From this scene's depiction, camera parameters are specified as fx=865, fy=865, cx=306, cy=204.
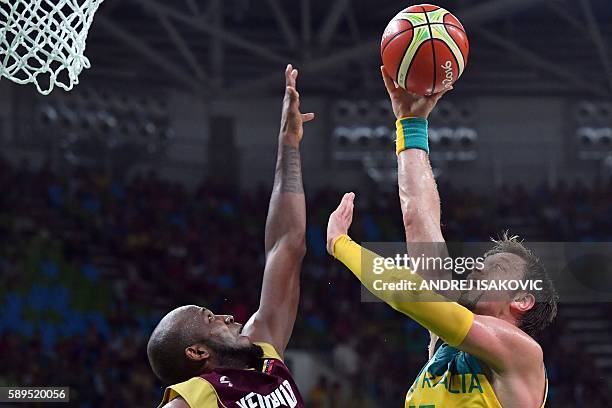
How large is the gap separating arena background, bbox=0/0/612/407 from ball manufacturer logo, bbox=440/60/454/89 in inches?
294

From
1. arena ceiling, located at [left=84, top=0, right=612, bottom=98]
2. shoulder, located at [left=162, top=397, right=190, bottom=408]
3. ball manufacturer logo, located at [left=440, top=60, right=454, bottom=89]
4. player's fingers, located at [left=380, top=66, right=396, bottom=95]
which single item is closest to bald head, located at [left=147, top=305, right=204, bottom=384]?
shoulder, located at [left=162, top=397, right=190, bottom=408]

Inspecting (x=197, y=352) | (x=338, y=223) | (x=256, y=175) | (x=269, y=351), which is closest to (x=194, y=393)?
(x=197, y=352)

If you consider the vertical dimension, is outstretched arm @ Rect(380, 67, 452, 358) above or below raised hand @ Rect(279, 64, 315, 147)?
below

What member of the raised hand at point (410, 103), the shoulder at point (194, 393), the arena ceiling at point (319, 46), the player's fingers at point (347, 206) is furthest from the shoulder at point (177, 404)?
the arena ceiling at point (319, 46)

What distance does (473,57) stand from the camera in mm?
15570

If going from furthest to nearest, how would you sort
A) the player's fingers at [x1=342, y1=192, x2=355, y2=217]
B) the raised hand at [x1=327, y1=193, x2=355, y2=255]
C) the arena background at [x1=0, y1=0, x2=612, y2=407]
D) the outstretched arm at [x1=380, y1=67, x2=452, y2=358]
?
the arena background at [x1=0, y1=0, x2=612, y2=407] → the player's fingers at [x1=342, y1=192, x2=355, y2=217] → the raised hand at [x1=327, y1=193, x2=355, y2=255] → the outstretched arm at [x1=380, y1=67, x2=452, y2=358]

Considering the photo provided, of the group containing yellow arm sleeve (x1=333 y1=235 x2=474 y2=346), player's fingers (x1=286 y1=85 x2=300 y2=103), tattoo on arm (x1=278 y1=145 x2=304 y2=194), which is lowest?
yellow arm sleeve (x1=333 y1=235 x2=474 y2=346)

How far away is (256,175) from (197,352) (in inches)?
488

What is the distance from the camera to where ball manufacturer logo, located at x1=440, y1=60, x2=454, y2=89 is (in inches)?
114

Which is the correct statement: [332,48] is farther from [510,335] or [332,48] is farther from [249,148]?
[510,335]

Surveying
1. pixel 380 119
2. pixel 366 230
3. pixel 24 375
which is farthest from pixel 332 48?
pixel 24 375

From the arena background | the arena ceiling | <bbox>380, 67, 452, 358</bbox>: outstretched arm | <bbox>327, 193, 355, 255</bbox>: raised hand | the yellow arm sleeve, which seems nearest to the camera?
the yellow arm sleeve

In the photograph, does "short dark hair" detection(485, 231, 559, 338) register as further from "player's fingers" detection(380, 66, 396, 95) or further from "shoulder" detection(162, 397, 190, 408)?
"shoulder" detection(162, 397, 190, 408)

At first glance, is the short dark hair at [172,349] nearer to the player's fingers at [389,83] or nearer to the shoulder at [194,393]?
the shoulder at [194,393]
